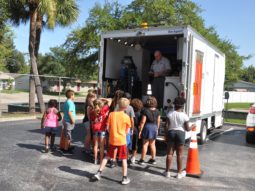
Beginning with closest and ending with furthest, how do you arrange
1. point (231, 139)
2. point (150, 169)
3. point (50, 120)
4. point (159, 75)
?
point (150, 169) < point (50, 120) < point (159, 75) < point (231, 139)

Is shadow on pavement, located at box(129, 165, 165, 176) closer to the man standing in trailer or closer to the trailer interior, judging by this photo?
the man standing in trailer

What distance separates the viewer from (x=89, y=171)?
669 cm

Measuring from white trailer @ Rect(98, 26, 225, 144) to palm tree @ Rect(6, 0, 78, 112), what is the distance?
23.5ft

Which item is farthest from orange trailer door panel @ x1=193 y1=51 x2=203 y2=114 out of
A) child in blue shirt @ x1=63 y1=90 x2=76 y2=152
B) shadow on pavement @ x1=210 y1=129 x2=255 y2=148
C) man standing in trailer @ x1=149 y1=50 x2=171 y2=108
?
shadow on pavement @ x1=210 y1=129 x2=255 y2=148

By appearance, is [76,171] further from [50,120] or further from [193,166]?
[193,166]

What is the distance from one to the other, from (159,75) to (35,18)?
993 cm

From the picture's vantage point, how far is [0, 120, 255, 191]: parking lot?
588 cm

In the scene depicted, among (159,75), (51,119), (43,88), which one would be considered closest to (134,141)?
(51,119)

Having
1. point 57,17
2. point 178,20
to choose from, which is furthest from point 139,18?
point 57,17

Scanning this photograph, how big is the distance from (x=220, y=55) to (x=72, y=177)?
7564mm

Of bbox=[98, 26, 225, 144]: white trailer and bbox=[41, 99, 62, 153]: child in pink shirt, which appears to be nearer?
bbox=[41, 99, 62, 153]: child in pink shirt

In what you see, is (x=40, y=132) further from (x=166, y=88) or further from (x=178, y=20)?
(x=178, y=20)

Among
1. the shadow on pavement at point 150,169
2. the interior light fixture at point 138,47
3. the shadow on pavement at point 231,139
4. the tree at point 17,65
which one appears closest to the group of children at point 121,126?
the shadow on pavement at point 150,169

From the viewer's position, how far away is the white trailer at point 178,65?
27.3ft
